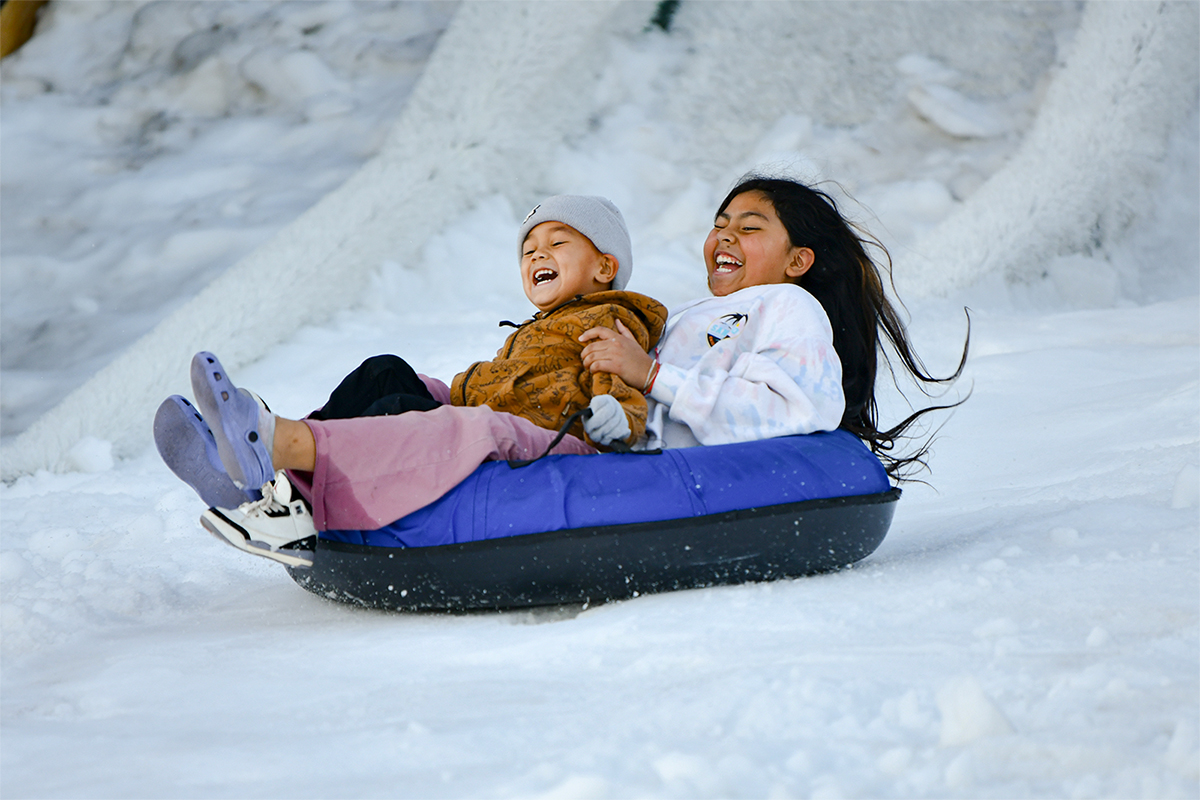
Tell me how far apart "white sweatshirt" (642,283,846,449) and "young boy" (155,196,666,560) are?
87 millimetres

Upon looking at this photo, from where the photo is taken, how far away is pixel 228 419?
1.29 m

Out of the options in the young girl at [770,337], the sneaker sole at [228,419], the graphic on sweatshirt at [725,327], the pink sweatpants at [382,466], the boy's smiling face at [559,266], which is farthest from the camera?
the boy's smiling face at [559,266]

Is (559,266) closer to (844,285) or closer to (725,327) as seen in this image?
(725,327)

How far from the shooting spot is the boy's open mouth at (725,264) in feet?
6.45

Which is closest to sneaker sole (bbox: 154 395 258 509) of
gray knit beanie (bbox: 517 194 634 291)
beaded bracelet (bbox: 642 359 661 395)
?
beaded bracelet (bbox: 642 359 661 395)

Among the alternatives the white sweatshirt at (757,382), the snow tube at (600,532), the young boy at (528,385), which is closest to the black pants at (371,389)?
the young boy at (528,385)

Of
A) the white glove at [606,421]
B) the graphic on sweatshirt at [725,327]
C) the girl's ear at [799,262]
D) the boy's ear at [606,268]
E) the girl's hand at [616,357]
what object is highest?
the girl's ear at [799,262]

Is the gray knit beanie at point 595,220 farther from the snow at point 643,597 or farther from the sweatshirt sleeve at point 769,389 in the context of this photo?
the snow at point 643,597

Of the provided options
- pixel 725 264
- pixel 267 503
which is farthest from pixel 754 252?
pixel 267 503

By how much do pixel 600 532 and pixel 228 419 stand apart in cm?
51

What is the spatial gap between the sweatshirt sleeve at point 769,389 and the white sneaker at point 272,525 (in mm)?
593

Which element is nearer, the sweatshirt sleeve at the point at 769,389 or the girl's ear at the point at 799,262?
the sweatshirt sleeve at the point at 769,389

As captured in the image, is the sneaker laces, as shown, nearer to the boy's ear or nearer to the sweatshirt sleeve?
the sweatshirt sleeve

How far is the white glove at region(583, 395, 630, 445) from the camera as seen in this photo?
155 cm
